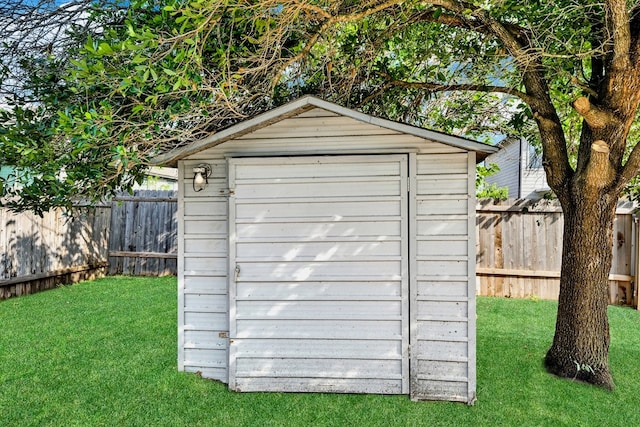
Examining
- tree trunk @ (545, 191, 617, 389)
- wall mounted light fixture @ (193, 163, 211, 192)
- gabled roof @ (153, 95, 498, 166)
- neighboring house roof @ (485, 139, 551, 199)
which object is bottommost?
tree trunk @ (545, 191, 617, 389)

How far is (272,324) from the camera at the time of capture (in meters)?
3.24

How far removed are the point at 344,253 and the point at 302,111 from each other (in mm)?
1319

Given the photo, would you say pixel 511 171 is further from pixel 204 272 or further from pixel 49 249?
pixel 49 249

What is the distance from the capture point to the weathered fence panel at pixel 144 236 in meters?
7.92

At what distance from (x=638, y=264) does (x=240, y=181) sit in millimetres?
6034

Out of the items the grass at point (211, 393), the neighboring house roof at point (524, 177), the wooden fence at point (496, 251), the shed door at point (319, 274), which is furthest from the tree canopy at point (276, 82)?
the neighboring house roof at point (524, 177)

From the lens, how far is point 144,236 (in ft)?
26.1

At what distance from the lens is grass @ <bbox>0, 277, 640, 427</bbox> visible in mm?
2787

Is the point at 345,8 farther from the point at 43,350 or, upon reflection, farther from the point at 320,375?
the point at 43,350

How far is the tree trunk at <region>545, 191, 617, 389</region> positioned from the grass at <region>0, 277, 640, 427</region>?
0.19m

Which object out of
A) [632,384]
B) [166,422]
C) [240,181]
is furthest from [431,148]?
[166,422]

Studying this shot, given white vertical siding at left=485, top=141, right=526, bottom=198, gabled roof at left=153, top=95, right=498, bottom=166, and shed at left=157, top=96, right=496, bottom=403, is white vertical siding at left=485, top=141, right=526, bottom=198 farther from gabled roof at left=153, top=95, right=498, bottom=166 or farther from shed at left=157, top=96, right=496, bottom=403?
shed at left=157, top=96, right=496, bottom=403

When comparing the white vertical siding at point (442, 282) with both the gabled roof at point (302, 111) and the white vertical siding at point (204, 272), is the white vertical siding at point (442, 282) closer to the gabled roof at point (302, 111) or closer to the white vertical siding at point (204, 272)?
the gabled roof at point (302, 111)

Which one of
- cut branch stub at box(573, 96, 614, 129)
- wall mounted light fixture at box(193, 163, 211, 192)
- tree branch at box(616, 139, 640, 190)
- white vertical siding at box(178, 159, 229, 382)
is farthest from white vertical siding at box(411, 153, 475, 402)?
wall mounted light fixture at box(193, 163, 211, 192)
